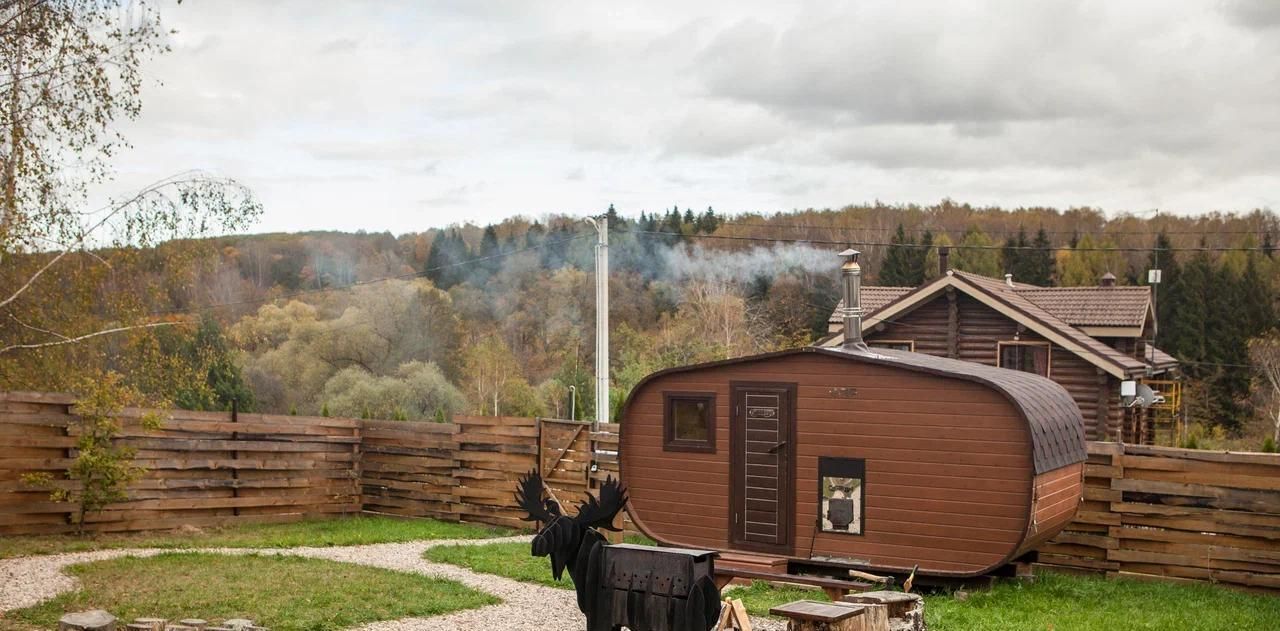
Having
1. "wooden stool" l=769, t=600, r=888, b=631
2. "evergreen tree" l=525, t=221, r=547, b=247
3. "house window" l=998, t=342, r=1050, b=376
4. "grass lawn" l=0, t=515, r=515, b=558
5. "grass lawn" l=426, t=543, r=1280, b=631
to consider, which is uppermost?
"evergreen tree" l=525, t=221, r=547, b=247

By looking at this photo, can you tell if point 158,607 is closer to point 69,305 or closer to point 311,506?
point 69,305

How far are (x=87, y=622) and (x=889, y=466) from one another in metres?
8.13

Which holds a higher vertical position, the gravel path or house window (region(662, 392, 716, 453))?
house window (region(662, 392, 716, 453))

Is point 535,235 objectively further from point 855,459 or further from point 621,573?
point 621,573

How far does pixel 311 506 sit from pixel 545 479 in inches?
176

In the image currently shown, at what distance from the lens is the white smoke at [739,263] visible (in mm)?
52344

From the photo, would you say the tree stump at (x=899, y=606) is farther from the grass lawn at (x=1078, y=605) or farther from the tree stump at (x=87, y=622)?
the tree stump at (x=87, y=622)

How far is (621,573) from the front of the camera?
Answer: 9109 mm

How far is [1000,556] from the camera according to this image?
12367 millimetres

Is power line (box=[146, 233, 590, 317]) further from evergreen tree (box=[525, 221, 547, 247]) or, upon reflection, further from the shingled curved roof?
the shingled curved roof

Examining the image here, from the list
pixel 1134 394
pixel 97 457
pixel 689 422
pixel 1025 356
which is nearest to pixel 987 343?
pixel 1025 356

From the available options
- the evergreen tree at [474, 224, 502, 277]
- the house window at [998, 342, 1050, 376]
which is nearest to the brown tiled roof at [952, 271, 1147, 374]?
the house window at [998, 342, 1050, 376]

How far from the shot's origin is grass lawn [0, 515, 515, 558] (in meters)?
16.4

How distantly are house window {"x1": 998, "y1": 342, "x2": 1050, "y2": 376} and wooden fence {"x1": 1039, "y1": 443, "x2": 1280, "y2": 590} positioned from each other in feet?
38.6
